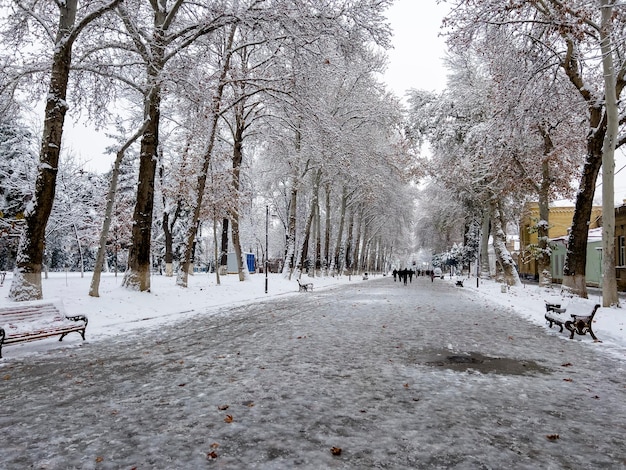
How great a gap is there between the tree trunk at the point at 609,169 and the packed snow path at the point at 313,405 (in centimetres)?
598

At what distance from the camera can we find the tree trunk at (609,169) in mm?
14055

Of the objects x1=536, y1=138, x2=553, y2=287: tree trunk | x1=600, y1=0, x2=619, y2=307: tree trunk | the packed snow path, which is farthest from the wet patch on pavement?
x1=536, y1=138, x2=553, y2=287: tree trunk

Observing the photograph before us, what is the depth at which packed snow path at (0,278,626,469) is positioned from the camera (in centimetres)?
385

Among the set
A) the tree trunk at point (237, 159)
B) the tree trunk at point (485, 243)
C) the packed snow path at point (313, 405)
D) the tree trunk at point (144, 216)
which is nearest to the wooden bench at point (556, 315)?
the packed snow path at point (313, 405)

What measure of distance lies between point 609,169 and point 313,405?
13732 millimetres

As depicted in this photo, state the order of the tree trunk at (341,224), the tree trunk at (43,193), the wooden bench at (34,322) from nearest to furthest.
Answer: the wooden bench at (34,322) → the tree trunk at (43,193) → the tree trunk at (341,224)

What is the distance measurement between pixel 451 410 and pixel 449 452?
4.01 ft

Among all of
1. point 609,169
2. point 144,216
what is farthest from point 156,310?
point 609,169

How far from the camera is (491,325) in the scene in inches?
509

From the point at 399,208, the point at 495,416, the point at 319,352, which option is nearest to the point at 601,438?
the point at 495,416

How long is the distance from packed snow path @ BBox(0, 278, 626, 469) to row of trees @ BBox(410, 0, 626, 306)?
295 inches

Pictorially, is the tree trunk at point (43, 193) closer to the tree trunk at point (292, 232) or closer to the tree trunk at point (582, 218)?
the tree trunk at point (582, 218)

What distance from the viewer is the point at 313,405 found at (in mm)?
5207

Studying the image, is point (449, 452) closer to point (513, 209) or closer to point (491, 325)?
point (491, 325)
